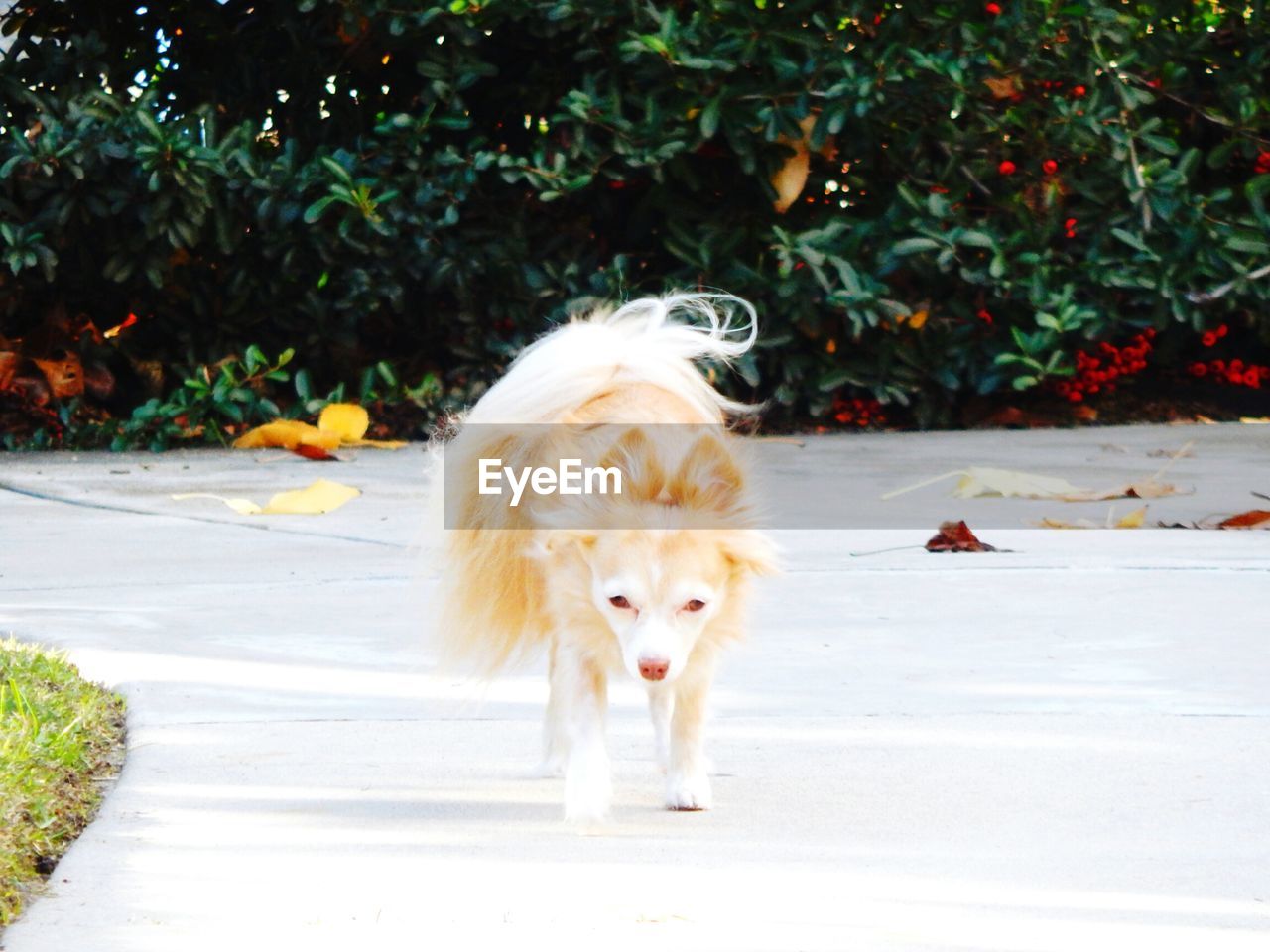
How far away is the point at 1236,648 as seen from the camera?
15.9 ft

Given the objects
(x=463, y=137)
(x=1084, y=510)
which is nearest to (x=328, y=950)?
(x=1084, y=510)

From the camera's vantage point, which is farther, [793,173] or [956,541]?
[793,173]

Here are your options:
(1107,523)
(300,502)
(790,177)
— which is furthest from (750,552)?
(790,177)

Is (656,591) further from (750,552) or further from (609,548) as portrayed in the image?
(750,552)

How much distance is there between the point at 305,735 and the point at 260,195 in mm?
5521

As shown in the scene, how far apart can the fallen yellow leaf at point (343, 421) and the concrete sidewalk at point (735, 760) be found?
92.3 inches

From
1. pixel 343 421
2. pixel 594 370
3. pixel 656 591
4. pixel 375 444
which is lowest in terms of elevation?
pixel 375 444

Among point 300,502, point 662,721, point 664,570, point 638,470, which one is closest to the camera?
point 664,570

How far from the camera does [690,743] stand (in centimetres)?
370

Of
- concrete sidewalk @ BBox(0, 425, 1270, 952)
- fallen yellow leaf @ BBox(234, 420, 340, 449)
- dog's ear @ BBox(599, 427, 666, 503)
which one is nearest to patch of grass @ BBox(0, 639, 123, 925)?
concrete sidewalk @ BBox(0, 425, 1270, 952)

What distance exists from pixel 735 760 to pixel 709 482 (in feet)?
2.14

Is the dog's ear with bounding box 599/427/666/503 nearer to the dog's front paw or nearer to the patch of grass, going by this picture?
the dog's front paw

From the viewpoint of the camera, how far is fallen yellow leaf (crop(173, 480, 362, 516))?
738 centimetres

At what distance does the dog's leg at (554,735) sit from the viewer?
3.90 m
